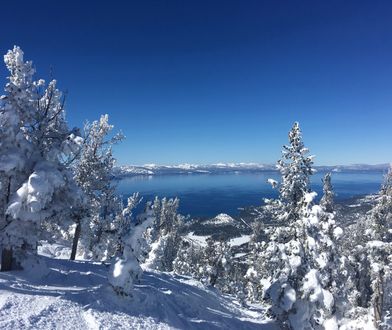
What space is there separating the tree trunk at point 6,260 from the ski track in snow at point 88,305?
513mm

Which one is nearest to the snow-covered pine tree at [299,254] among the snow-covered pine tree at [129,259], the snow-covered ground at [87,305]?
the snow-covered ground at [87,305]

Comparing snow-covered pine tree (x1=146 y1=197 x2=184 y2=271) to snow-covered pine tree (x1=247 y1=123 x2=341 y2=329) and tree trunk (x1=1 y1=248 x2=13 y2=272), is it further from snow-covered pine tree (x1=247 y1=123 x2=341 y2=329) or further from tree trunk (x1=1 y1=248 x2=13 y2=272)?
tree trunk (x1=1 y1=248 x2=13 y2=272)

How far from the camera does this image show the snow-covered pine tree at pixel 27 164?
603 inches

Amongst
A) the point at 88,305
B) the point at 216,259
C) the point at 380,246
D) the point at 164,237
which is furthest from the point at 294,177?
the point at 164,237

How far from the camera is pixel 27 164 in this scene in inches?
647

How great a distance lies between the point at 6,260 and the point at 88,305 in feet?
16.1

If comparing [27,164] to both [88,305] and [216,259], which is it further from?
[216,259]

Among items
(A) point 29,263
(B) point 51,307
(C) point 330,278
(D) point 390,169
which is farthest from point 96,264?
(D) point 390,169

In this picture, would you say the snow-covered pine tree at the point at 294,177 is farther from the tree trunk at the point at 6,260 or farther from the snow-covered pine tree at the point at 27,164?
the tree trunk at the point at 6,260

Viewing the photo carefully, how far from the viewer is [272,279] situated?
73.7ft

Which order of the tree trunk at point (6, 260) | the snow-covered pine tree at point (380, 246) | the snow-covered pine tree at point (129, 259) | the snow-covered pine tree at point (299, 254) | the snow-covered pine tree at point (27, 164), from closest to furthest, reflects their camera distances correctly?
the snow-covered pine tree at point (27, 164)
the snow-covered pine tree at point (129, 259)
the tree trunk at point (6, 260)
the snow-covered pine tree at point (299, 254)
the snow-covered pine tree at point (380, 246)

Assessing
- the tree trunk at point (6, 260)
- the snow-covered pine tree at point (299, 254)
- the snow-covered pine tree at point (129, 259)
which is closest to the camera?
the snow-covered pine tree at point (129, 259)

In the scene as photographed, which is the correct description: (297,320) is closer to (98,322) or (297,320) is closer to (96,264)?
(98,322)

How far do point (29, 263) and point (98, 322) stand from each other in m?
5.73
